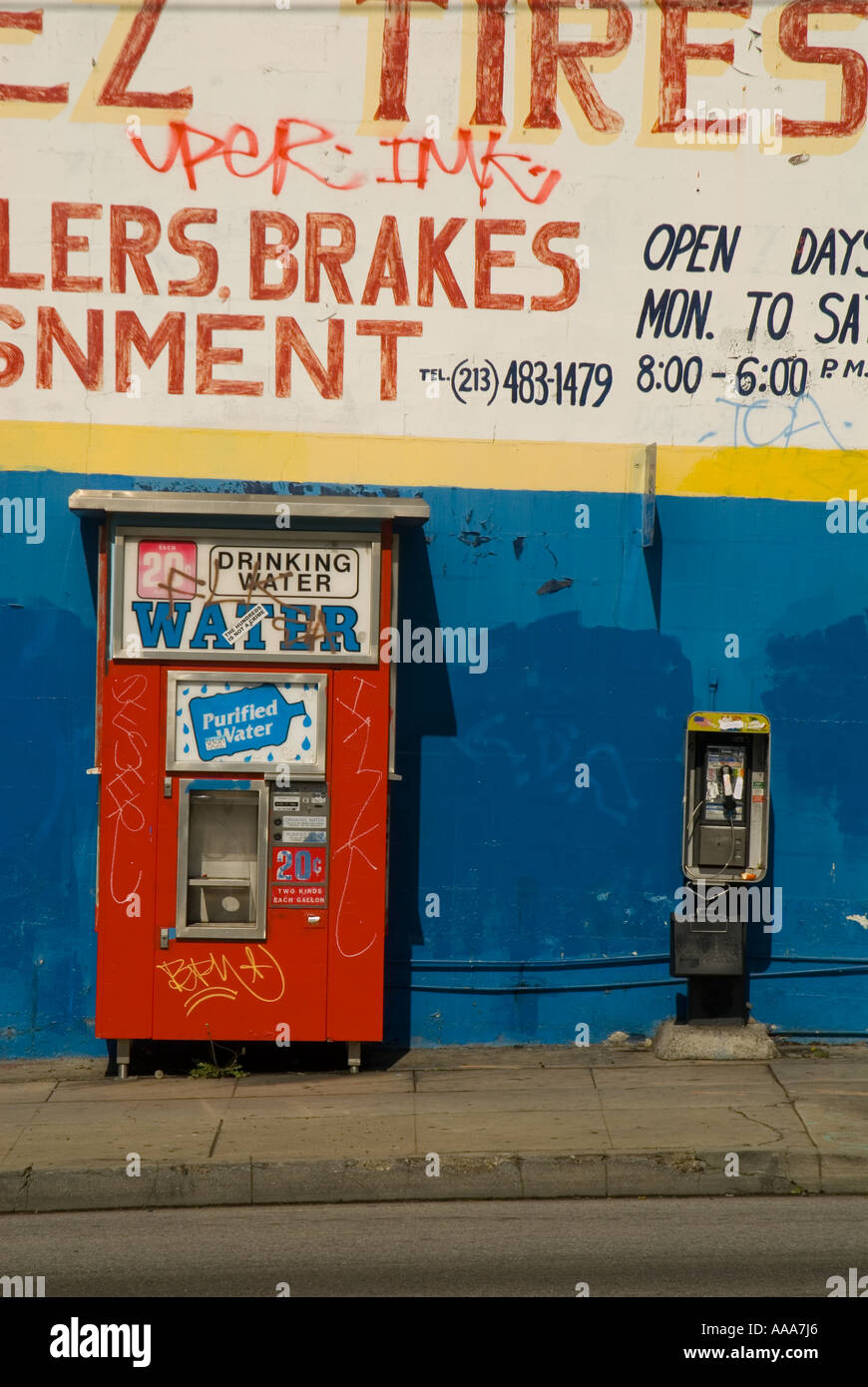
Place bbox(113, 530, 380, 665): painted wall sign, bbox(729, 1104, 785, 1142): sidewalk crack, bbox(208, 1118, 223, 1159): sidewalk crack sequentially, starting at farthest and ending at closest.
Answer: bbox(113, 530, 380, 665): painted wall sign, bbox(729, 1104, 785, 1142): sidewalk crack, bbox(208, 1118, 223, 1159): sidewalk crack

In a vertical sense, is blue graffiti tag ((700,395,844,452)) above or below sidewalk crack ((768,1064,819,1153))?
above

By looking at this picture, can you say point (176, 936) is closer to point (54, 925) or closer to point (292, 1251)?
point (54, 925)

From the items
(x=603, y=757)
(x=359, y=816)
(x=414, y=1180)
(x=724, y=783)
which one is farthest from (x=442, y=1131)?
(x=724, y=783)

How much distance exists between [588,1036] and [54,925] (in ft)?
12.2

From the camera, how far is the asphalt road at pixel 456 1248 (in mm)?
6602

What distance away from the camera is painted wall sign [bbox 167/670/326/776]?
9453 mm

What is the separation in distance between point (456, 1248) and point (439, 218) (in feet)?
21.5

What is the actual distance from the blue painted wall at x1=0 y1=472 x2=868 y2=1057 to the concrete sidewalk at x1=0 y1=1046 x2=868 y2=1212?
502mm

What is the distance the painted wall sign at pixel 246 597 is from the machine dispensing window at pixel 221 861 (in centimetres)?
91

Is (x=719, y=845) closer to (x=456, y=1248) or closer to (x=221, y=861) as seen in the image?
(x=221, y=861)

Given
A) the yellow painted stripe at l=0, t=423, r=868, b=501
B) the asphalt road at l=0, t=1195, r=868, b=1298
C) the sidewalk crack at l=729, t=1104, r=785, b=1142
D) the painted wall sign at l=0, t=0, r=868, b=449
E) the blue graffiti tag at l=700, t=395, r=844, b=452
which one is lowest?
the asphalt road at l=0, t=1195, r=868, b=1298

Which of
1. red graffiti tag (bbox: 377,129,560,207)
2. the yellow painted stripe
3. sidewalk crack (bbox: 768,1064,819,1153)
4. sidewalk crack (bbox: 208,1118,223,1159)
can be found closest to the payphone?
sidewalk crack (bbox: 768,1064,819,1153)

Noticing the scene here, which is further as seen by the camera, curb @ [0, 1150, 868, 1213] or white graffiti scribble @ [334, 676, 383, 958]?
white graffiti scribble @ [334, 676, 383, 958]

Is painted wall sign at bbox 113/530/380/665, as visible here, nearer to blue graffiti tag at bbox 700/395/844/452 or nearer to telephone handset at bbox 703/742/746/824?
telephone handset at bbox 703/742/746/824
